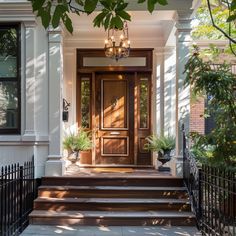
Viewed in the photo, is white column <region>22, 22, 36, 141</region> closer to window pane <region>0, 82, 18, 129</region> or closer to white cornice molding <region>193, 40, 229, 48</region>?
window pane <region>0, 82, 18, 129</region>

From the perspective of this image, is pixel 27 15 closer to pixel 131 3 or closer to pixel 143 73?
pixel 131 3

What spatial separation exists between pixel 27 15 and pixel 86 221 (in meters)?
4.06

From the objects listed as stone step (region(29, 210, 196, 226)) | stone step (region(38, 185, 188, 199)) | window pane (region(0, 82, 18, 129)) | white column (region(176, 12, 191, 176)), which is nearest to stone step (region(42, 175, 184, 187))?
stone step (region(38, 185, 188, 199))

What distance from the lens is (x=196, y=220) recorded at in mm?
6820

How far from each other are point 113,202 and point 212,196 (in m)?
2.11

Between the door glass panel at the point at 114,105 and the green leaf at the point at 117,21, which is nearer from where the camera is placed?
the green leaf at the point at 117,21

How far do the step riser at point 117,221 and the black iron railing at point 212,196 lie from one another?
0.31 m

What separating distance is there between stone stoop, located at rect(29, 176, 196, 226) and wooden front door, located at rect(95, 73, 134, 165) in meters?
2.36

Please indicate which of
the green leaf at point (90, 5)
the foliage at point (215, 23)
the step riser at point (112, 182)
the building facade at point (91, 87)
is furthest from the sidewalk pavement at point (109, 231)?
the foliage at point (215, 23)

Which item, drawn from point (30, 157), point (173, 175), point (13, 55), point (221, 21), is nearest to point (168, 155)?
point (173, 175)

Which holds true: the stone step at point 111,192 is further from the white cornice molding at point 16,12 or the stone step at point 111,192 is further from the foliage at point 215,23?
the foliage at point 215,23

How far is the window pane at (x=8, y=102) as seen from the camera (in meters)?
8.23

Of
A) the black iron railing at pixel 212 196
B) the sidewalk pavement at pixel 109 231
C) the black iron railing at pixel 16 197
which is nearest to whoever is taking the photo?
the black iron railing at pixel 212 196

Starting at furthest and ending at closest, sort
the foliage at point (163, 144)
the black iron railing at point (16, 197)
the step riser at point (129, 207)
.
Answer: the foliage at point (163, 144)
the step riser at point (129, 207)
the black iron railing at point (16, 197)
